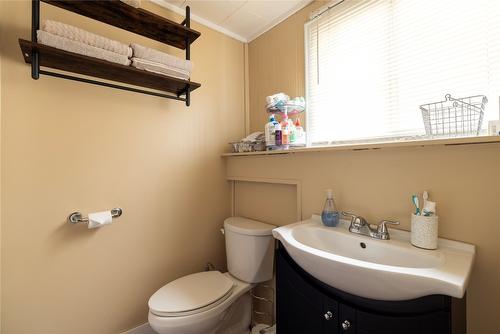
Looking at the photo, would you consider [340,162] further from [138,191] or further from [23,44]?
[23,44]

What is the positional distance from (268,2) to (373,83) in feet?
2.86

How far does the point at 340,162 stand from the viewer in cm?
109

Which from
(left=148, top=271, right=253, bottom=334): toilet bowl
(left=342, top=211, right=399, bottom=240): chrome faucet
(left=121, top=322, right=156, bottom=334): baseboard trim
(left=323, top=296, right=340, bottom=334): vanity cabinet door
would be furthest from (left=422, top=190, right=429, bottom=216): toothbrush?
(left=121, top=322, right=156, bottom=334): baseboard trim

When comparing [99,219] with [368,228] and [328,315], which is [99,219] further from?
[368,228]

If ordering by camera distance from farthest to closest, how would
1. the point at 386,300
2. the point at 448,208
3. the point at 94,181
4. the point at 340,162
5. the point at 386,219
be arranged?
the point at 94,181 < the point at 340,162 < the point at 386,219 < the point at 448,208 < the point at 386,300

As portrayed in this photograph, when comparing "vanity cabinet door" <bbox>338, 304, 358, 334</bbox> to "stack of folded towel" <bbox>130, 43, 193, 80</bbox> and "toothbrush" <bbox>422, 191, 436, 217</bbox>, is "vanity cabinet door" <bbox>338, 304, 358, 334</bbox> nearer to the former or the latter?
"toothbrush" <bbox>422, 191, 436, 217</bbox>

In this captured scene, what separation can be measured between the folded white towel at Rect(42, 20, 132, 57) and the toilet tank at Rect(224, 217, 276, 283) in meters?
1.16

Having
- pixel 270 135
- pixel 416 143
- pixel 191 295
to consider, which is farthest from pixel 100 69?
pixel 416 143

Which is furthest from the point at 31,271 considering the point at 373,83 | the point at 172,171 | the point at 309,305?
the point at 373,83

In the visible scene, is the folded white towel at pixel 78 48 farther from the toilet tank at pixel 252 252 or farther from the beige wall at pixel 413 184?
the toilet tank at pixel 252 252

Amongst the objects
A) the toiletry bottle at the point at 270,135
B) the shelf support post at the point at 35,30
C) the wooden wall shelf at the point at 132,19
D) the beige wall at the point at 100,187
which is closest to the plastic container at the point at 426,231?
the toiletry bottle at the point at 270,135

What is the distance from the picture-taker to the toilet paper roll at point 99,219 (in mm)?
1126

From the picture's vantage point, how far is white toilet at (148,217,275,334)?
3.45ft

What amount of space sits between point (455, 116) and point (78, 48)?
1.61 meters
